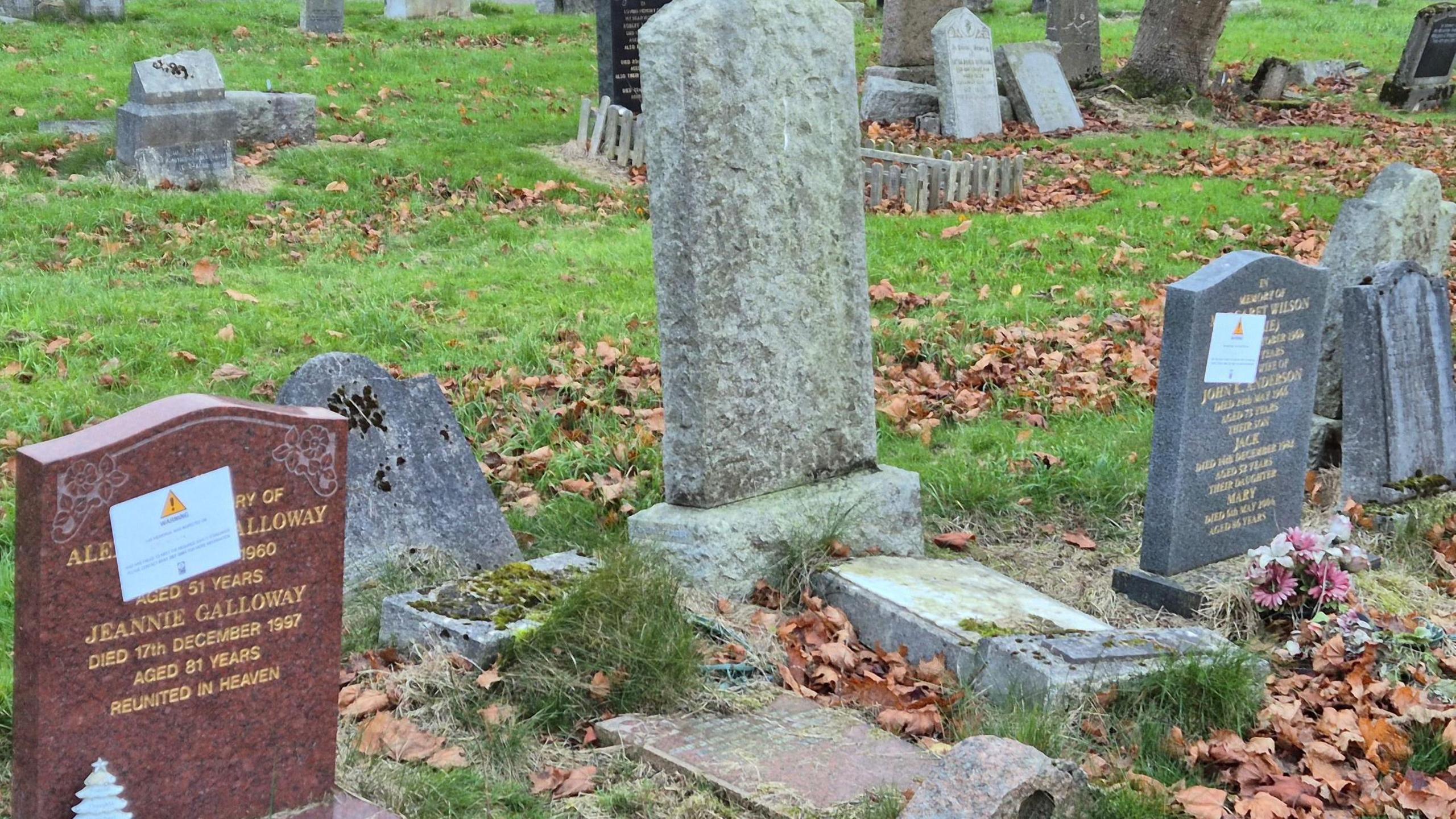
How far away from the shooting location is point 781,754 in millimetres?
3863

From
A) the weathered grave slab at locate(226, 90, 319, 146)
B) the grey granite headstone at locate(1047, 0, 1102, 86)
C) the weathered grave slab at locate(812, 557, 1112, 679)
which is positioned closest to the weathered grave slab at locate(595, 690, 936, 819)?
the weathered grave slab at locate(812, 557, 1112, 679)

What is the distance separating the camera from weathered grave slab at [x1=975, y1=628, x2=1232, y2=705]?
13.7 feet

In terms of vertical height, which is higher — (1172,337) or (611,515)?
(1172,337)

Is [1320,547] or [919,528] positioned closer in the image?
[1320,547]

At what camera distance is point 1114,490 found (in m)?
6.17

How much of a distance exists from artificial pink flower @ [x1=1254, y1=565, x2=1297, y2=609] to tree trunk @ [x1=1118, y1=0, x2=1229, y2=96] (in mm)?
13177

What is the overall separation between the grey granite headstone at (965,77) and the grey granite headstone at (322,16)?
7.32 meters

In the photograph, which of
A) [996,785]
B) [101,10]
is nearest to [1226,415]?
[996,785]

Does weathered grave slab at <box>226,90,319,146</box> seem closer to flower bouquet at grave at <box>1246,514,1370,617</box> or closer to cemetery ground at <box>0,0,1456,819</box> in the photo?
cemetery ground at <box>0,0,1456,819</box>

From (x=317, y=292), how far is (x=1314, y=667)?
569cm

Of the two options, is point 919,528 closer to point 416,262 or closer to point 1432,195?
point 1432,195

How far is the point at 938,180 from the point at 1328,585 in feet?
23.0

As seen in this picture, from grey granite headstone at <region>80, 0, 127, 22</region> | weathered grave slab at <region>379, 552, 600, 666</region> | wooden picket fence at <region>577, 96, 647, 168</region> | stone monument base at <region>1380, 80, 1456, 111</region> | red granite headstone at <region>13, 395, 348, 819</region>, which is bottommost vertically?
weathered grave slab at <region>379, 552, 600, 666</region>

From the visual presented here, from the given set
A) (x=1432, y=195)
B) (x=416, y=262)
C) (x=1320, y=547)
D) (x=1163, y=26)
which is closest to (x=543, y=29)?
(x=1163, y=26)
